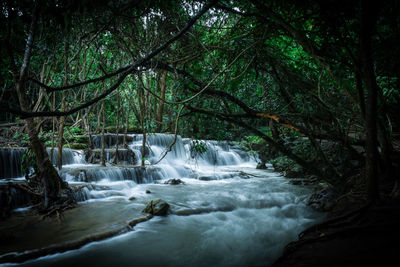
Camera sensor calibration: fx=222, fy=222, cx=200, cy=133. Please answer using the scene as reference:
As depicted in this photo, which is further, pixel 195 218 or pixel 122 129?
pixel 122 129

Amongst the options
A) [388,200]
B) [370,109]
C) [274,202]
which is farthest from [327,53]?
[274,202]

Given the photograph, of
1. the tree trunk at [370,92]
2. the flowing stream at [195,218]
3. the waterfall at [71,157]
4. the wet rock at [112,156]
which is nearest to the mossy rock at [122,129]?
the wet rock at [112,156]

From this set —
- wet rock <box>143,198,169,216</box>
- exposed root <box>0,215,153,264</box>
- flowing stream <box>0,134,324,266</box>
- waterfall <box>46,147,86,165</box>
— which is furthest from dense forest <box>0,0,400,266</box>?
waterfall <box>46,147,86,165</box>

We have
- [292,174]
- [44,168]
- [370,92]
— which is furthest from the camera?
[292,174]

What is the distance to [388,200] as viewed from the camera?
2.22 metres

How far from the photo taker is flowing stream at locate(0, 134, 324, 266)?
351 centimetres

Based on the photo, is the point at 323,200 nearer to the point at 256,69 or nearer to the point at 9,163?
the point at 256,69

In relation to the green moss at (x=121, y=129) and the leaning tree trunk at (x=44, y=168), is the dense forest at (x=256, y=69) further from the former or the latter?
the green moss at (x=121, y=129)

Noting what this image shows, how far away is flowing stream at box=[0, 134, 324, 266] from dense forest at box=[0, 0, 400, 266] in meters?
1.20

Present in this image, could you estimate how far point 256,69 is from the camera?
337 cm

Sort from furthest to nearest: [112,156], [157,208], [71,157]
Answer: [112,156] → [71,157] → [157,208]

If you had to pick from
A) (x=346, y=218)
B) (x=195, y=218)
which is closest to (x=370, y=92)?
(x=346, y=218)

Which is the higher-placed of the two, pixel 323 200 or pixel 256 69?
pixel 256 69

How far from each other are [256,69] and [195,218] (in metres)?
3.68
